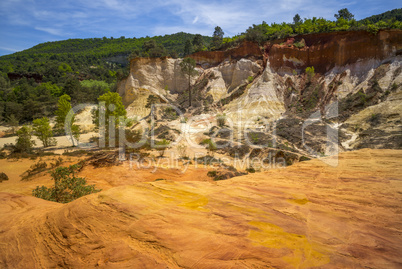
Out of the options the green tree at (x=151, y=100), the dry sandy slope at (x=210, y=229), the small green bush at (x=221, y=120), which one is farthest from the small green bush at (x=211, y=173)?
the green tree at (x=151, y=100)

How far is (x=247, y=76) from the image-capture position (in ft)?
124

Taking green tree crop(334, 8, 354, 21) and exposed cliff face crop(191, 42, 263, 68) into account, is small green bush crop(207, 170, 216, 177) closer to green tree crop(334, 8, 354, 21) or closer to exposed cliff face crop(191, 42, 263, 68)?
exposed cliff face crop(191, 42, 263, 68)

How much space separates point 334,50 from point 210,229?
1446 inches

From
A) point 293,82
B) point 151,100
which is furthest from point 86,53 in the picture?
point 293,82

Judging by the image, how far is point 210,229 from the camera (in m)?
4.02

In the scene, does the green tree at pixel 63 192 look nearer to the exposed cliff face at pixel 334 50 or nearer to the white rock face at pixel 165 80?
the white rock face at pixel 165 80

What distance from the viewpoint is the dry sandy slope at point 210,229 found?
335 cm

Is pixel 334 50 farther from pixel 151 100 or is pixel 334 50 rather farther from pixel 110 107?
pixel 110 107

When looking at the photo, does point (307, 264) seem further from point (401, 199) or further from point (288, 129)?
point (288, 129)

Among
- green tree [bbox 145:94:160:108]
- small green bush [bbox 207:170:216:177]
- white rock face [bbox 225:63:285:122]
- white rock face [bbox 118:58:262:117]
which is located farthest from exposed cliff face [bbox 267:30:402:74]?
small green bush [bbox 207:170:216:177]

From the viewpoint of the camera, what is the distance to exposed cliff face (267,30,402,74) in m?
27.3

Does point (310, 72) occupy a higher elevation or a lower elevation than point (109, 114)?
higher

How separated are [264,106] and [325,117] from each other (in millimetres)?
8325

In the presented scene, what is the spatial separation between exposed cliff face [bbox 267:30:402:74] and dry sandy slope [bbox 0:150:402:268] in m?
30.8
